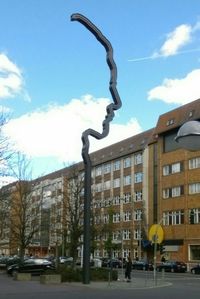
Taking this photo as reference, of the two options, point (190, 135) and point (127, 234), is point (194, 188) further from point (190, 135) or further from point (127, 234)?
point (190, 135)

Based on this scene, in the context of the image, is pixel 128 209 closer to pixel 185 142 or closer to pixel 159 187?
pixel 159 187

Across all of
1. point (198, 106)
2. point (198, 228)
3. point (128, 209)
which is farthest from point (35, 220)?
point (128, 209)

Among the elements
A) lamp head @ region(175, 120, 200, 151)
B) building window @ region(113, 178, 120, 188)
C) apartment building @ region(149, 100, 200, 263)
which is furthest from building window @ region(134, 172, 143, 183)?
lamp head @ region(175, 120, 200, 151)

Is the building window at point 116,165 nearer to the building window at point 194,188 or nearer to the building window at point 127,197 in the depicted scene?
the building window at point 127,197

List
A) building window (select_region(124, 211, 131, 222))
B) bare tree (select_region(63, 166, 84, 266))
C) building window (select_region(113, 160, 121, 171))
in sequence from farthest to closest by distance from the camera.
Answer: building window (select_region(113, 160, 121, 171)), building window (select_region(124, 211, 131, 222)), bare tree (select_region(63, 166, 84, 266))

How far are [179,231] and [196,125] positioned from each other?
3003 inches

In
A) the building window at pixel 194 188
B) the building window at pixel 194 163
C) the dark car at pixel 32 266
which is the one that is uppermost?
the building window at pixel 194 163

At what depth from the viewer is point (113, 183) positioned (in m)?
109

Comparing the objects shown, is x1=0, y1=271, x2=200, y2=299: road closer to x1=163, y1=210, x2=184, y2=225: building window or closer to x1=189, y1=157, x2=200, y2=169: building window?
x1=189, y1=157, x2=200, y2=169: building window

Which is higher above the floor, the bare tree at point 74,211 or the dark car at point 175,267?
the bare tree at point 74,211

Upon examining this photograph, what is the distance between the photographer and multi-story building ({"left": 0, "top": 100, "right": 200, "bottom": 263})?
7769 cm

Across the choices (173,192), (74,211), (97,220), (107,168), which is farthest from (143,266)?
(107,168)

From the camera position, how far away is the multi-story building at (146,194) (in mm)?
77688

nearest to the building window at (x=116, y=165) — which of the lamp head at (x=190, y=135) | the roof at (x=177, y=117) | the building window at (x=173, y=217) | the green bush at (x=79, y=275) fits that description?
the roof at (x=177, y=117)
